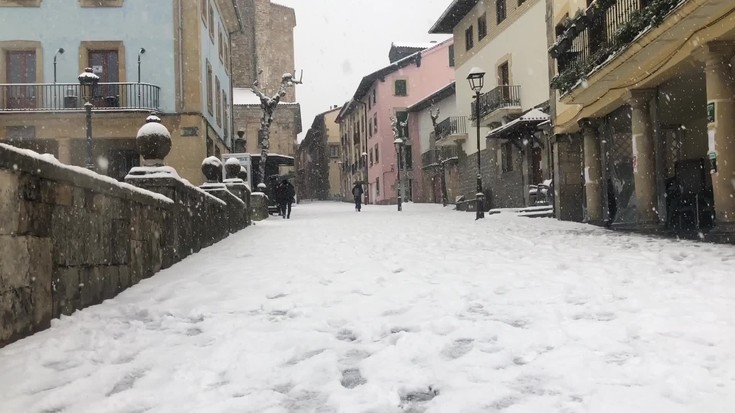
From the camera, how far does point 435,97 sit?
3622 cm

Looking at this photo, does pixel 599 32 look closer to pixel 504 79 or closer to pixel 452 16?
pixel 504 79

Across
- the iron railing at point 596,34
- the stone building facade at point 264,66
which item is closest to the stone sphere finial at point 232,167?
the iron railing at point 596,34

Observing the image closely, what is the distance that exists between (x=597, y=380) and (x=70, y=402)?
8.63 feet

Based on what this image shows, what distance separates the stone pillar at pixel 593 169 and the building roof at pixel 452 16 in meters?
13.3

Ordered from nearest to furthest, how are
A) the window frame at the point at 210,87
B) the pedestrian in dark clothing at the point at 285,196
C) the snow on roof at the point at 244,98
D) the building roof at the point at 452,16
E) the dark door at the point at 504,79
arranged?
1. the pedestrian in dark clothing at the point at 285,196
2. the window frame at the point at 210,87
3. the dark door at the point at 504,79
4. the building roof at the point at 452,16
5. the snow on roof at the point at 244,98

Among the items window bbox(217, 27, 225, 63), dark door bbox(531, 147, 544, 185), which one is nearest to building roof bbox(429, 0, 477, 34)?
dark door bbox(531, 147, 544, 185)

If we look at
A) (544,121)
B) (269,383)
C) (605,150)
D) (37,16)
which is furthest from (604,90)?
(37,16)

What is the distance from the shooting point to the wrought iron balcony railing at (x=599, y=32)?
9479 millimetres

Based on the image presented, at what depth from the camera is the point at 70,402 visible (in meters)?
2.90

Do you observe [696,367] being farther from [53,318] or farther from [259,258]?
[259,258]

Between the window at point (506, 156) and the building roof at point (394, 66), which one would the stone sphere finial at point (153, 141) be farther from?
the building roof at point (394, 66)

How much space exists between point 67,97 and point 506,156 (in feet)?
53.1

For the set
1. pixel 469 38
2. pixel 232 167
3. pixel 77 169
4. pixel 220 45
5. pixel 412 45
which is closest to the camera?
pixel 77 169

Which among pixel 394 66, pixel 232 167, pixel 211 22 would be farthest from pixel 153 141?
pixel 394 66
